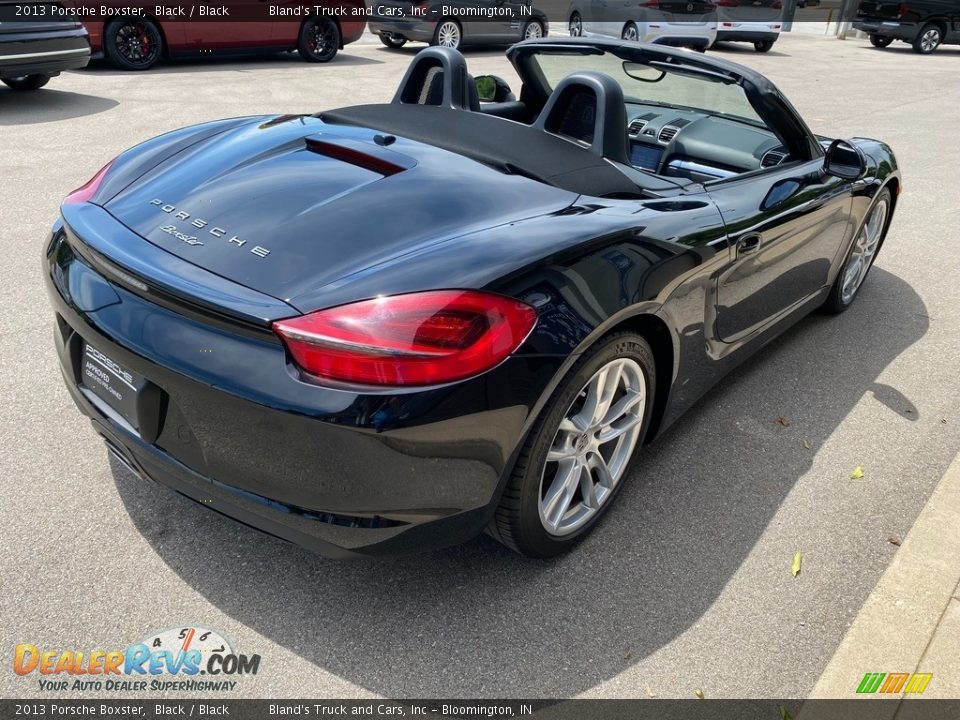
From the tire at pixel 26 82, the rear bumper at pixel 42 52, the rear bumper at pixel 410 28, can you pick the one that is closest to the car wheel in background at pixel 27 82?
Answer: the tire at pixel 26 82

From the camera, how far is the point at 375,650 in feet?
7.58

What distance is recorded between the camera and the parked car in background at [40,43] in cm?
798

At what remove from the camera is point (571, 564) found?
8.80ft

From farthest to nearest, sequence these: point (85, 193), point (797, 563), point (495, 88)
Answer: point (495, 88) → point (797, 563) → point (85, 193)

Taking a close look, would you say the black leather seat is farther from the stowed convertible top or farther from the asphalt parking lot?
the asphalt parking lot

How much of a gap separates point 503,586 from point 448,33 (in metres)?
14.0

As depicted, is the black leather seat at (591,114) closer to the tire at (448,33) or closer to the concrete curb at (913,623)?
the concrete curb at (913,623)

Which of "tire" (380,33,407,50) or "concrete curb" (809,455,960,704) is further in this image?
"tire" (380,33,407,50)

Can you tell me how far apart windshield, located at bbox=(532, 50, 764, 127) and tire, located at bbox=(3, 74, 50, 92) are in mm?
7323

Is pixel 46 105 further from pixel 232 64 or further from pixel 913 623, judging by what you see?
pixel 913 623

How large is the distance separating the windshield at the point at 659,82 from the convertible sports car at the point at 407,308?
0.10 m

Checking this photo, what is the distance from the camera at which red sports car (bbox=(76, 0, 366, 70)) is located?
10.7 m

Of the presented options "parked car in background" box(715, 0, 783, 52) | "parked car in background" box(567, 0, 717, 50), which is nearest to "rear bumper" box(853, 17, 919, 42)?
"parked car in background" box(715, 0, 783, 52)

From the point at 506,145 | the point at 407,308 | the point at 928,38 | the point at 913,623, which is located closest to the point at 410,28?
the point at 506,145
